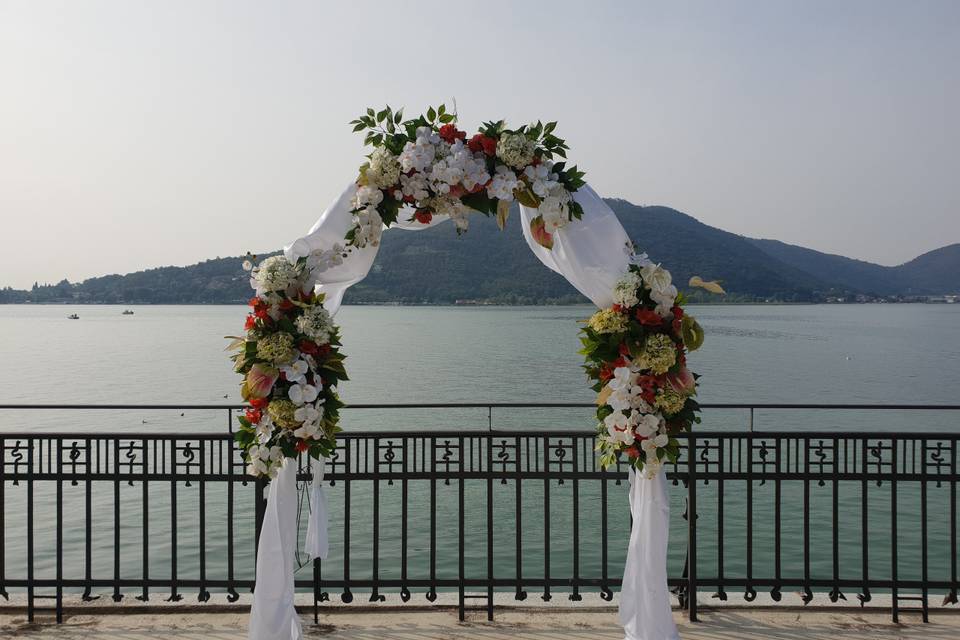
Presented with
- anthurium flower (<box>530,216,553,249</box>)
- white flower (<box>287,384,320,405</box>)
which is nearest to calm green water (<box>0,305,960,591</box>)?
white flower (<box>287,384,320,405</box>)

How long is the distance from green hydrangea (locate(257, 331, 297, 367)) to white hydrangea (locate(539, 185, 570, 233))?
1519 mm

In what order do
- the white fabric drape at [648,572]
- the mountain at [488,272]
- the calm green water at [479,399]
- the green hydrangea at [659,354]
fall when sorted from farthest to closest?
the mountain at [488,272] → the calm green water at [479,399] → the white fabric drape at [648,572] → the green hydrangea at [659,354]

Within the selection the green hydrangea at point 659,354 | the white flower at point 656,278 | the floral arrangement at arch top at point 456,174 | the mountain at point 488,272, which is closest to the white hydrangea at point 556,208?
the floral arrangement at arch top at point 456,174

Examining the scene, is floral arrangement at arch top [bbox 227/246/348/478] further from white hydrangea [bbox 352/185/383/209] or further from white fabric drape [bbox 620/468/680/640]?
white fabric drape [bbox 620/468/680/640]

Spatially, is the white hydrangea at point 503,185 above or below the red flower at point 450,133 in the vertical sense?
below

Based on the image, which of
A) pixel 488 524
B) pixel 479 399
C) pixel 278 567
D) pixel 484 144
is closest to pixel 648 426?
pixel 488 524

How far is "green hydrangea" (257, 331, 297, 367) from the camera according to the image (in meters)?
4.28

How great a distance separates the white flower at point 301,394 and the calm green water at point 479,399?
5.64 metres

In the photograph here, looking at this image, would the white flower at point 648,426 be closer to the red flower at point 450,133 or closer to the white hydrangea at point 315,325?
the white hydrangea at point 315,325

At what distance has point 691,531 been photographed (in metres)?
4.62

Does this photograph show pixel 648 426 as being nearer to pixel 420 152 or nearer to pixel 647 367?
pixel 647 367

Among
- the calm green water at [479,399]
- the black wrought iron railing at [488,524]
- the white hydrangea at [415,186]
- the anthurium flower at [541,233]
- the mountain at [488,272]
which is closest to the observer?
the white hydrangea at [415,186]

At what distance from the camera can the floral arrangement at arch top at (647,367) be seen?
4316 mm

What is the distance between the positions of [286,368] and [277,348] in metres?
0.13
